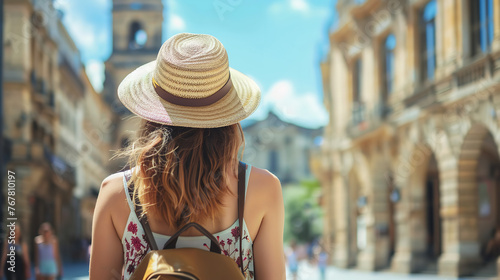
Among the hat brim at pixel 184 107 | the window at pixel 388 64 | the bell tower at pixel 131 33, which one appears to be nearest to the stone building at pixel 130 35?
the bell tower at pixel 131 33

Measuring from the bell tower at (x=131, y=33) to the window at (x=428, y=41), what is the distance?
117 feet

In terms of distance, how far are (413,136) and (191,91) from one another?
19.6m

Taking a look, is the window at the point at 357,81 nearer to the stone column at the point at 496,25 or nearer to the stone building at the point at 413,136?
the stone building at the point at 413,136

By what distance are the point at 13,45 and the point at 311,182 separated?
55.3 m

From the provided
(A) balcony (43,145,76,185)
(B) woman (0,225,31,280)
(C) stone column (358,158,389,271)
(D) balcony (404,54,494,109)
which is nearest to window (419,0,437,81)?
(D) balcony (404,54,494,109)

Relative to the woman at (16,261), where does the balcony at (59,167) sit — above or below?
above

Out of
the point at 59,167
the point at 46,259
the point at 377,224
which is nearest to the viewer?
the point at 46,259

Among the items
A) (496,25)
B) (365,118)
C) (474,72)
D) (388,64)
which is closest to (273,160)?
(365,118)

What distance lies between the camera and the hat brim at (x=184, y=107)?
2129mm

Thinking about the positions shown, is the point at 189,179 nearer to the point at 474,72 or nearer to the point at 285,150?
the point at 474,72

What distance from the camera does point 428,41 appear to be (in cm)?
2102

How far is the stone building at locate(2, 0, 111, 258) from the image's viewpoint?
86.0ft

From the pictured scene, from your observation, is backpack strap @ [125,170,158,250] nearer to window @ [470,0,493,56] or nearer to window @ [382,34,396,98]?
window @ [470,0,493,56]

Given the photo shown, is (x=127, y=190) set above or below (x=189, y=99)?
below
